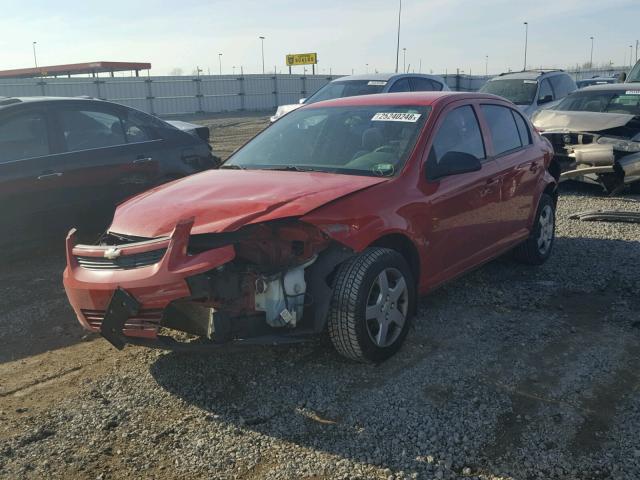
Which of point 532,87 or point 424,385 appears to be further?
point 532,87

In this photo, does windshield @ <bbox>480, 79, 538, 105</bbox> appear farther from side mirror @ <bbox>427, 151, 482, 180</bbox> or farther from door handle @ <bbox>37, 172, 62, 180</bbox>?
door handle @ <bbox>37, 172, 62, 180</bbox>

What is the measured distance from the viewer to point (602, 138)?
29.5 ft

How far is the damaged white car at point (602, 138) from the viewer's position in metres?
8.70

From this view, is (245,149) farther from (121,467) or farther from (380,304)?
Result: (121,467)

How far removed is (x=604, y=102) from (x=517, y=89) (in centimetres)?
343

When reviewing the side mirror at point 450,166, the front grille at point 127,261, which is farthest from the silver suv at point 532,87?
the front grille at point 127,261

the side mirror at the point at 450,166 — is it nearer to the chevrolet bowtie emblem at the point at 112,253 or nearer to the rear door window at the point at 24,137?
the chevrolet bowtie emblem at the point at 112,253

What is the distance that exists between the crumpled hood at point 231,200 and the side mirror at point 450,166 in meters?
0.48

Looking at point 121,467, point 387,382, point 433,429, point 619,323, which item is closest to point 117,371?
point 121,467

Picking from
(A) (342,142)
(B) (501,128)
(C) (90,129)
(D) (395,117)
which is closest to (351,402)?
(A) (342,142)

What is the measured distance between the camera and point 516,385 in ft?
11.9

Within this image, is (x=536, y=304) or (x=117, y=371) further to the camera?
(x=536, y=304)

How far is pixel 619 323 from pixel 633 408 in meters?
1.38

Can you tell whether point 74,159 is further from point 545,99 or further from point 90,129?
point 545,99
